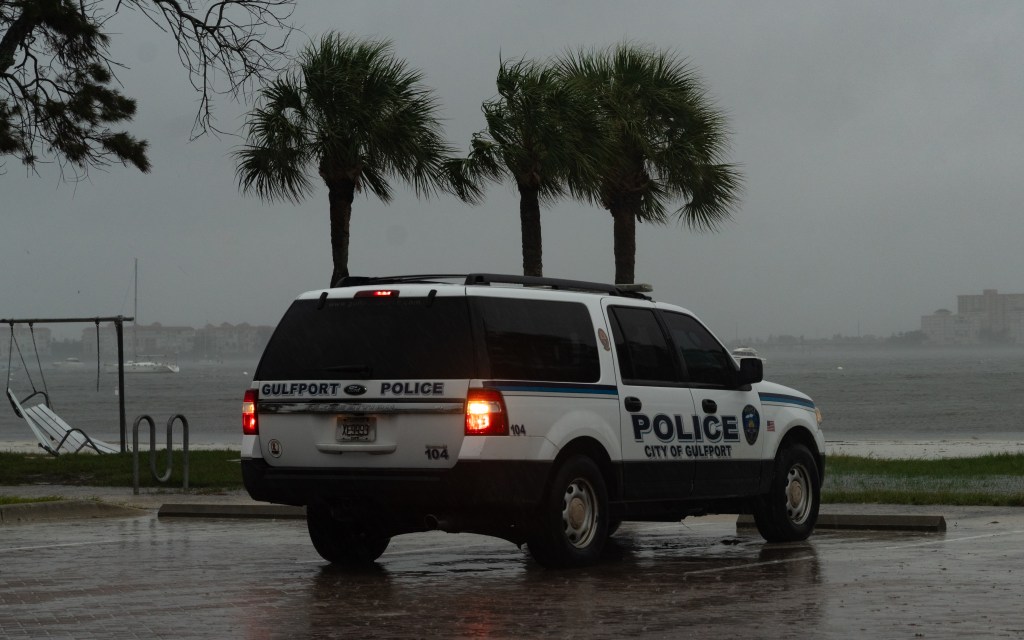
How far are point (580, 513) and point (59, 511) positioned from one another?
727cm

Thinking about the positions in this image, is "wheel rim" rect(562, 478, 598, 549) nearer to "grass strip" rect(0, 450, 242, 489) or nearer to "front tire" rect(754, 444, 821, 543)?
"front tire" rect(754, 444, 821, 543)

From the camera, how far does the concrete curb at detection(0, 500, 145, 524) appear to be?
15.6m

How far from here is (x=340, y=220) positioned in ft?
99.1

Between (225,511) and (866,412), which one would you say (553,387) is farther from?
(866,412)

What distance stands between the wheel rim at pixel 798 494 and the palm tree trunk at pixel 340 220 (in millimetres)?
17094

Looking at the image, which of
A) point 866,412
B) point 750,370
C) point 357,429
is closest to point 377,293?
point 357,429

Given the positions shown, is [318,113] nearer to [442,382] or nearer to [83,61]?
[83,61]

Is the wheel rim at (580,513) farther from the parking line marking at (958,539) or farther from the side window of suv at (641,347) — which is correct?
the parking line marking at (958,539)

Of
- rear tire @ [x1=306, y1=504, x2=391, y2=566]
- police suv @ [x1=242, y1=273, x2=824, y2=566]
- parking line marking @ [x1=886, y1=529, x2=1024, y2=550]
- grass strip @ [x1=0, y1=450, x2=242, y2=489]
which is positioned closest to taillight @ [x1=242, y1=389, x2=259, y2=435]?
police suv @ [x1=242, y1=273, x2=824, y2=566]

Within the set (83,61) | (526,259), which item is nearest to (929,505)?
(83,61)

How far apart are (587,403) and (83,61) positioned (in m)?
13.1

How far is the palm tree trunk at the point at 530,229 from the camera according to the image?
31.6 m

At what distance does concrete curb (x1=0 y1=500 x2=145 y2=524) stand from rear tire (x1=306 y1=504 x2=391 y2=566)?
5049 millimetres

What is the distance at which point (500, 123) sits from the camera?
1220 inches
